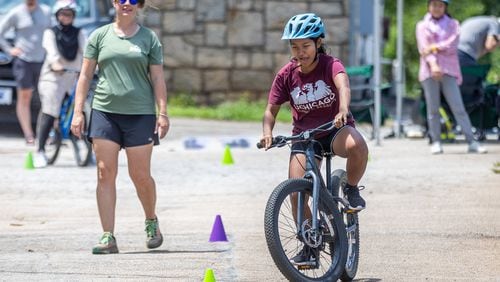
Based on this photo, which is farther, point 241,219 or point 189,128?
point 189,128

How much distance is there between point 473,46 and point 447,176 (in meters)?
4.65

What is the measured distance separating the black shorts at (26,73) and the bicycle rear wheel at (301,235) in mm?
9564

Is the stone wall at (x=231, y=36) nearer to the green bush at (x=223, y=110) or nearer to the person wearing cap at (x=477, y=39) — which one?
the green bush at (x=223, y=110)

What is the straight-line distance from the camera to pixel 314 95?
7.76 m

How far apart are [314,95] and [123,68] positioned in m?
1.74

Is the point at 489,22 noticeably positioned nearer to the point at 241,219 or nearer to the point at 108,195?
the point at 241,219

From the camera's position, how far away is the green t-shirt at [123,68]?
29.5ft

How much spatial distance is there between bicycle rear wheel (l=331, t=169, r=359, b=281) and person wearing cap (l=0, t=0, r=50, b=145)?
9.24 meters

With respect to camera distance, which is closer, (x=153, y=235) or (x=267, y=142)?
(x=267, y=142)

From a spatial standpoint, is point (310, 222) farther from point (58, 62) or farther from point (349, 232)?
point (58, 62)

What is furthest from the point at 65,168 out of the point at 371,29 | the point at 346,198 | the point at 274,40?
the point at 371,29

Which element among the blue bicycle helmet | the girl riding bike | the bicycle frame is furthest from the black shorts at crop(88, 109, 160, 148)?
the bicycle frame

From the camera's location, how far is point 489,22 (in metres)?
17.2

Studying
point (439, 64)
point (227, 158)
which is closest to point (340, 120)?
point (227, 158)
